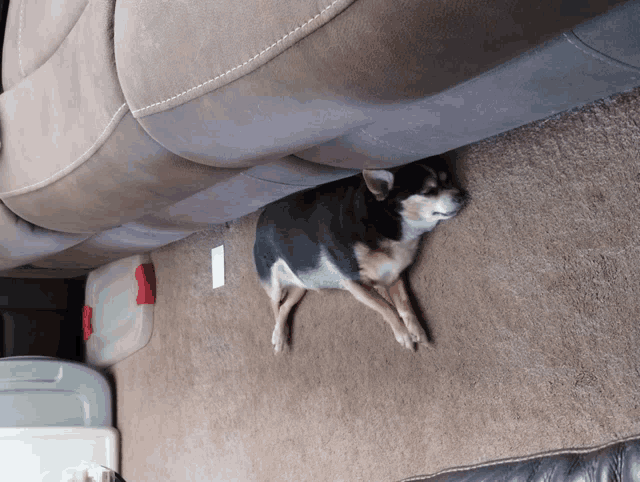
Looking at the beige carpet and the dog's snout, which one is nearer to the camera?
the beige carpet

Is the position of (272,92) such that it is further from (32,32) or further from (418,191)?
(32,32)

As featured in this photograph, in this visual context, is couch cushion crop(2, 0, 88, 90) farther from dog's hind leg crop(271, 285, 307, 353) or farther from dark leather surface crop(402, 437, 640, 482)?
dark leather surface crop(402, 437, 640, 482)

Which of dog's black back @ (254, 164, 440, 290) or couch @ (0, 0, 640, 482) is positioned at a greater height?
couch @ (0, 0, 640, 482)

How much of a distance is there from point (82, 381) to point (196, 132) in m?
1.53

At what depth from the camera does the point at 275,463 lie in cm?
153

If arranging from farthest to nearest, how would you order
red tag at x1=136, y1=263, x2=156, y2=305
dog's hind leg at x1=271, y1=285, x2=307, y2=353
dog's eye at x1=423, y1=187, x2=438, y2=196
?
1. red tag at x1=136, y1=263, x2=156, y2=305
2. dog's hind leg at x1=271, y1=285, x2=307, y2=353
3. dog's eye at x1=423, y1=187, x2=438, y2=196

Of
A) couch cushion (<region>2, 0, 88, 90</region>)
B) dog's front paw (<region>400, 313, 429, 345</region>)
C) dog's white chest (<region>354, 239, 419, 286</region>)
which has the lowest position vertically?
dog's front paw (<region>400, 313, 429, 345</region>)

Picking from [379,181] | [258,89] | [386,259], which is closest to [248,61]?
[258,89]

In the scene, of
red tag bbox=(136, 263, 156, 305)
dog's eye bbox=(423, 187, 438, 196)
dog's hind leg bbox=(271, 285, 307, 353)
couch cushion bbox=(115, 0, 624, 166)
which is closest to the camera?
couch cushion bbox=(115, 0, 624, 166)

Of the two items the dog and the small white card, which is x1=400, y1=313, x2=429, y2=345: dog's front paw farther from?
the small white card

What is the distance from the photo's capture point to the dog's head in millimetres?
1114

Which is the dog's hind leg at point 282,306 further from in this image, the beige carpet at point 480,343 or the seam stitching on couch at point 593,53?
the seam stitching on couch at point 593,53

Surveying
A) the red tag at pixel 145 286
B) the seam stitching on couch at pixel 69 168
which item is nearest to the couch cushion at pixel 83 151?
the seam stitching on couch at pixel 69 168

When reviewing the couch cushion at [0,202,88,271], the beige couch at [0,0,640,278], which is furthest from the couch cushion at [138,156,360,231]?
the couch cushion at [0,202,88,271]
